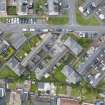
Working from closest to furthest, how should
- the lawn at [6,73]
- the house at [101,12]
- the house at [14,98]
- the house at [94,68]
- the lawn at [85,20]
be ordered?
the house at [94,68] → the house at [101,12] → the lawn at [85,20] → the house at [14,98] → the lawn at [6,73]

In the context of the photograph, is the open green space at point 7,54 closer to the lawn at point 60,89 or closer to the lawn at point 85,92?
the lawn at point 60,89

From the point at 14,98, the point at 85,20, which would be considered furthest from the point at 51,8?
the point at 14,98

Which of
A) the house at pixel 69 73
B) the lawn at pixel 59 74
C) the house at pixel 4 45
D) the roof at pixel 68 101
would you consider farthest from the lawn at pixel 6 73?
the roof at pixel 68 101

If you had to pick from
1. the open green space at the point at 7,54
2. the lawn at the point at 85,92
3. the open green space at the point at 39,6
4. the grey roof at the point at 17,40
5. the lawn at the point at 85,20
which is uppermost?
the open green space at the point at 39,6

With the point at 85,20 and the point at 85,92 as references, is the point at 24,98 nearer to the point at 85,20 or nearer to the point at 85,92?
the point at 85,92

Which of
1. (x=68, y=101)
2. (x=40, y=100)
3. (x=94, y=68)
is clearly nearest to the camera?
(x=94, y=68)

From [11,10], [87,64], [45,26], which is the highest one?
[11,10]
